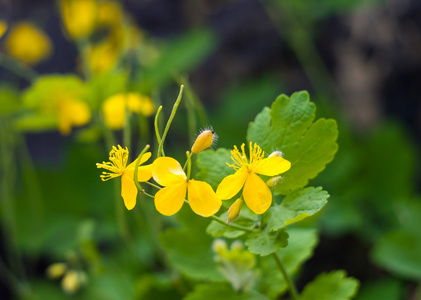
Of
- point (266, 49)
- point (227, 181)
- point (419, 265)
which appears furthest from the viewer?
point (266, 49)

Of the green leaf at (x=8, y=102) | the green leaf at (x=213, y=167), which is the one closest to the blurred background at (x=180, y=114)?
the green leaf at (x=8, y=102)

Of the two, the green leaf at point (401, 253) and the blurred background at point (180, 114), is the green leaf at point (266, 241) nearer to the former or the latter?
the blurred background at point (180, 114)

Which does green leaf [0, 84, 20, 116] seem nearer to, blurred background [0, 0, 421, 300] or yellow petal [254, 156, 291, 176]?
blurred background [0, 0, 421, 300]

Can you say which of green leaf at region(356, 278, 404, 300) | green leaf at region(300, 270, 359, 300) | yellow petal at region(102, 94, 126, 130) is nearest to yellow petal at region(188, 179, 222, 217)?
green leaf at region(300, 270, 359, 300)

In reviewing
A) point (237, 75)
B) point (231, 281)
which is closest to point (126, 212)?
point (231, 281)

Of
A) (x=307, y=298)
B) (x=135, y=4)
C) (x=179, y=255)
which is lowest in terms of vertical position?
(x=307, y=298)

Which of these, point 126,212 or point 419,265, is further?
point 126,212

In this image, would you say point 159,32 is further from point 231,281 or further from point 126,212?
point 231,281
